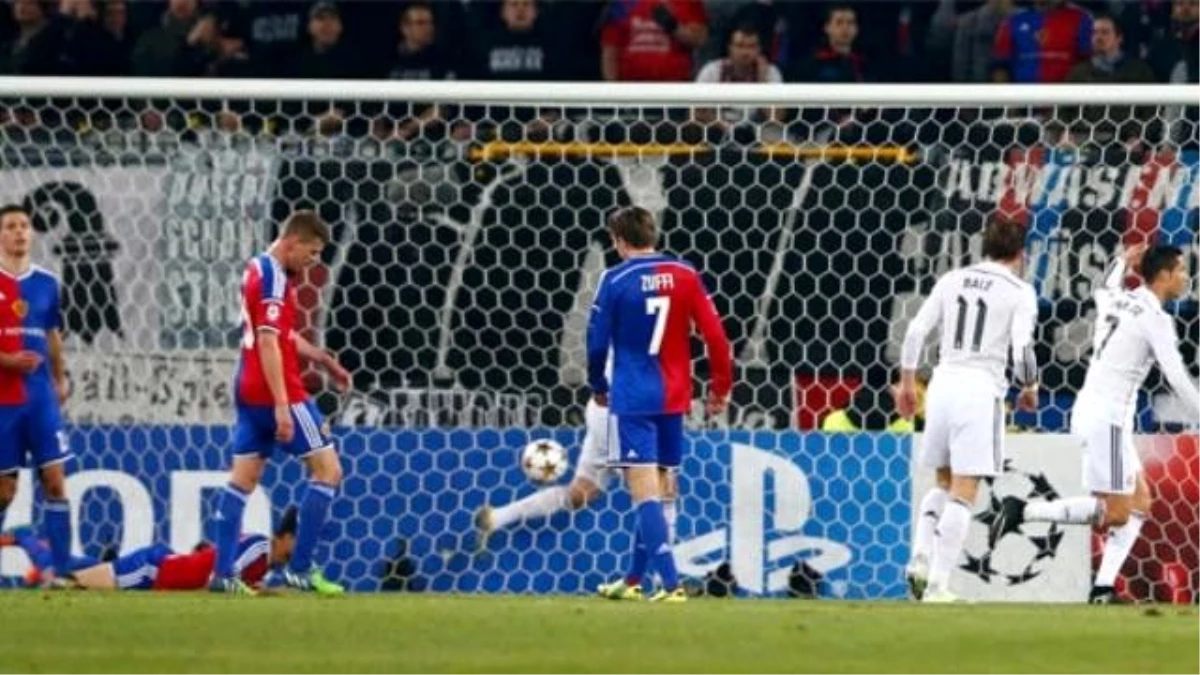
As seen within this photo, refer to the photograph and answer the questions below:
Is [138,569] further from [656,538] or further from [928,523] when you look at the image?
[928,523]

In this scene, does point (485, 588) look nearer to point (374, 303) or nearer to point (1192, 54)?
point (374, 303)

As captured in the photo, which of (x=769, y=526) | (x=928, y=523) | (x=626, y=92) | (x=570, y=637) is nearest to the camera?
(x=570, y=637)

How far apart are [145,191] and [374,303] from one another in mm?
1271

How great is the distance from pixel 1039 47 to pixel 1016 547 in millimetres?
4026

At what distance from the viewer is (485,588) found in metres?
17.9

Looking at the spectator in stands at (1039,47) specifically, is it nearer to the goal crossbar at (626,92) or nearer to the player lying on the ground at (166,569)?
the goal crossbar at (626,92)

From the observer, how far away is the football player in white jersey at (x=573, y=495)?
57.3ft

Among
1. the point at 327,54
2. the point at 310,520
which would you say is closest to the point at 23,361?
the point at 310,520

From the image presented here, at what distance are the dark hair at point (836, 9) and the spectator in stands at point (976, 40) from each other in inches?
24.5

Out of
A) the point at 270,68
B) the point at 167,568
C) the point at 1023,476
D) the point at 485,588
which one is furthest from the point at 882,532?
the point at 270,68

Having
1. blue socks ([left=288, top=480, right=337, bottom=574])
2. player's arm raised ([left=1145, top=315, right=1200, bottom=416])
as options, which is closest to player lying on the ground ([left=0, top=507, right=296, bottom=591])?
blue socks ([left=288, top=480, right=337, bottom=574])

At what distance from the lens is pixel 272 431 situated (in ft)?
53.9

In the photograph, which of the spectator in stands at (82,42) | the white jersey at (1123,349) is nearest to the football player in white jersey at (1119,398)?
the white jersey at (1123,349)

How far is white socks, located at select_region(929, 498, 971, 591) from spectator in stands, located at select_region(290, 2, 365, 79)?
611cm
